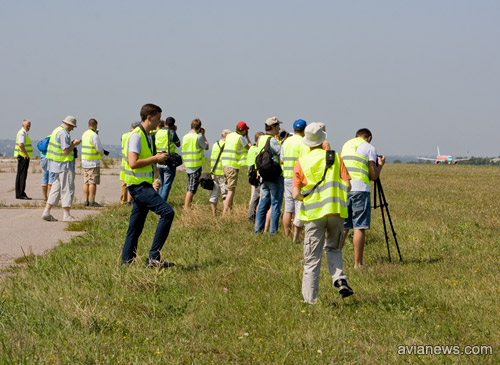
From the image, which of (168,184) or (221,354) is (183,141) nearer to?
(168,184)

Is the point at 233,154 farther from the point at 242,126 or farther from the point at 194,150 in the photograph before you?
the point at 194,150

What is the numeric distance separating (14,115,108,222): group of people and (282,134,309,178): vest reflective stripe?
192 inches

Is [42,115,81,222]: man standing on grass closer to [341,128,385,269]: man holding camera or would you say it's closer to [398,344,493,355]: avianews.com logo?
[341,128,385,269]: man holding camera

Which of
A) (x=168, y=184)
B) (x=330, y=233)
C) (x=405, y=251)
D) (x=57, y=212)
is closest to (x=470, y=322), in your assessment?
(x=330, y=233)

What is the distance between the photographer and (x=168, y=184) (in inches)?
546

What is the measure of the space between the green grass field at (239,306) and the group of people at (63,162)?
3355 millimetres

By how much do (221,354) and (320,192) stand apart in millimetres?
2124

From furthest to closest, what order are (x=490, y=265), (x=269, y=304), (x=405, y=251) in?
(x=405, y=251) < (x=490, y=265) < (x=269, y=304)

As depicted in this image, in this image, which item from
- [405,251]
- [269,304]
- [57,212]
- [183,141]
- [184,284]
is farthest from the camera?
[57,212]

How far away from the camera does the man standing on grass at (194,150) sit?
13.9 meters

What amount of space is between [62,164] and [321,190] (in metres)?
8.22

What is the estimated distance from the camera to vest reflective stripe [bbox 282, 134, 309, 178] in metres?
10.6

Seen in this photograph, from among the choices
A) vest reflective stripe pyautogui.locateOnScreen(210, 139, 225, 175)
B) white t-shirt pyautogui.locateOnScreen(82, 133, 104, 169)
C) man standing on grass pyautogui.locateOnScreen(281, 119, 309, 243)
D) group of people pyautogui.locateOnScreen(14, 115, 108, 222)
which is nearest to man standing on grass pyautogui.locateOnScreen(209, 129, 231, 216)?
vest reflective stripe pyautogui.locateOnScreen(210, 139, 225, 175)

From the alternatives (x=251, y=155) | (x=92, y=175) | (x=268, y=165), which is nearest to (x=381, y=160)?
(x=268, y=165)
